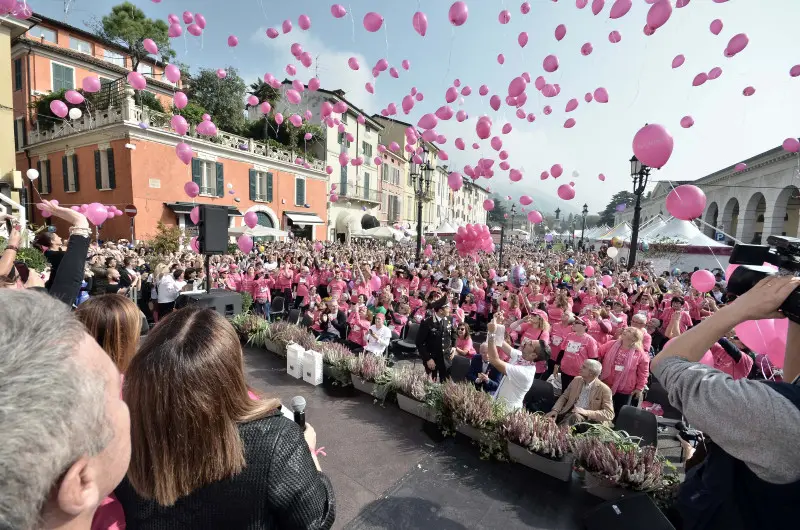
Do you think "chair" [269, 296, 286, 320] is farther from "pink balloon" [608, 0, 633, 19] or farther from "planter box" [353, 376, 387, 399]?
"pink balloon" [608, 0, 633, 19]

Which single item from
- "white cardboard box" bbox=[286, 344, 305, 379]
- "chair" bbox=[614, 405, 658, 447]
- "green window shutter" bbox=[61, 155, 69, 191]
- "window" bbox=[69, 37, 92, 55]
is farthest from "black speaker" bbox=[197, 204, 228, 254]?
"window" bbox=[69, 37, 92, 55]

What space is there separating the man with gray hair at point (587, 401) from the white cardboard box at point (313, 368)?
314cm

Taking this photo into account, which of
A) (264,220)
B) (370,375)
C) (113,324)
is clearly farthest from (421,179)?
(264,220)

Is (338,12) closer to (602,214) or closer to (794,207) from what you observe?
(794,207)

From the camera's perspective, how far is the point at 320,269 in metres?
12.2

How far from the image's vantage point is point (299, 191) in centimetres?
2867

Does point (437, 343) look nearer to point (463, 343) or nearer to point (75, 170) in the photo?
A: point (463, 343)

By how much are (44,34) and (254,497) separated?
36.5 metres

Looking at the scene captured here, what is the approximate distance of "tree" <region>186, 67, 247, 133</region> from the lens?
26.6 m

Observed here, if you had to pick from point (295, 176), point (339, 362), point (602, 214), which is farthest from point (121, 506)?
point (602, 214)

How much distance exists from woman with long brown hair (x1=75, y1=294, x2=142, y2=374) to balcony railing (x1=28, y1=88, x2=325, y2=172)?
19.2 m

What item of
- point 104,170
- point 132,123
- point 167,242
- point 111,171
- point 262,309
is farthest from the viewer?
point 104,170

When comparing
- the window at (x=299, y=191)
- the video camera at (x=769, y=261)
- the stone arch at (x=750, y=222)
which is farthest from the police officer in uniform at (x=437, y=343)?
the stone arch at (x=750, y=222)

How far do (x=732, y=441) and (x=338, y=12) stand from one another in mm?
8898
